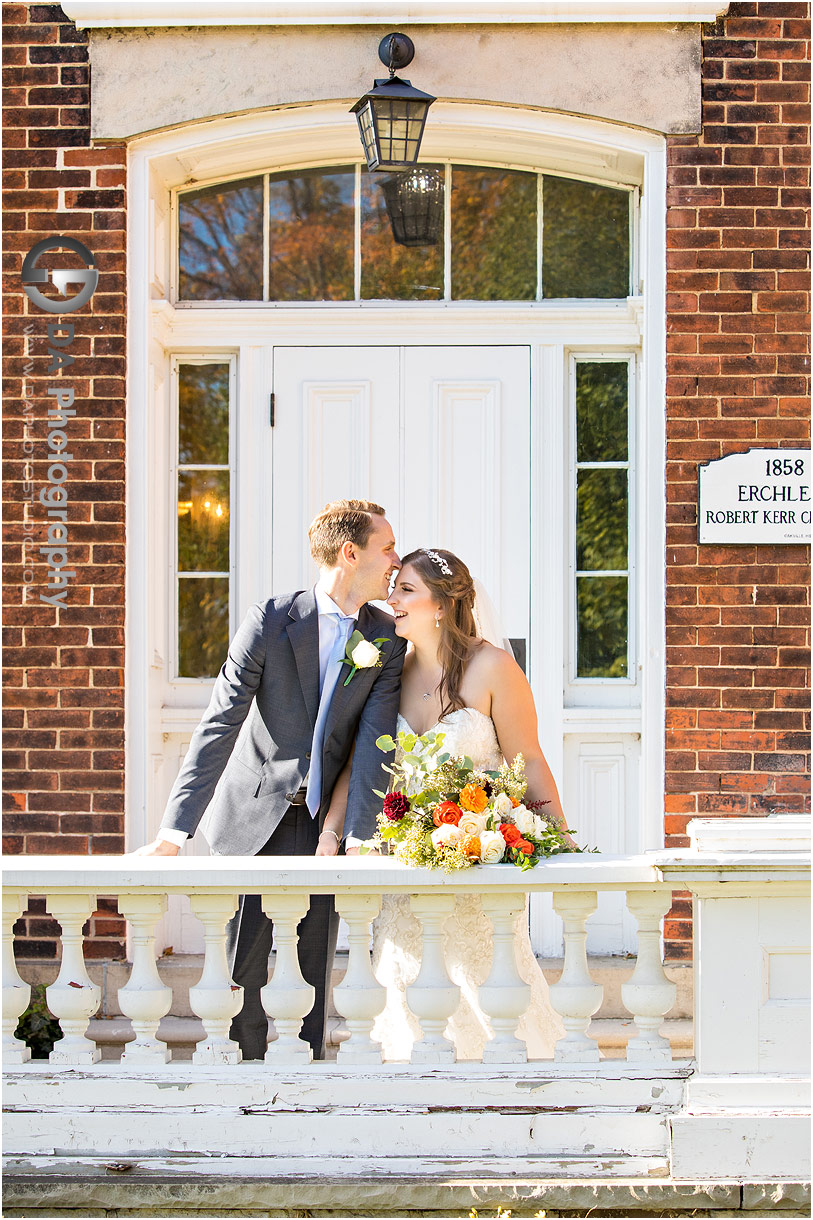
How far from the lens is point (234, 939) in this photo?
14.1 ft

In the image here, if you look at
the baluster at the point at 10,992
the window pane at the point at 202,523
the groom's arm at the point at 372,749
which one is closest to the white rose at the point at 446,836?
the groom's arm at the point at 372,749

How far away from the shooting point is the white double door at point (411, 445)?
551cm

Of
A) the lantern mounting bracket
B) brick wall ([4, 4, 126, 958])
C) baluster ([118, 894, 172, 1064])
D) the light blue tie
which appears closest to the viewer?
baluster ([118, 894, 172, 1064])

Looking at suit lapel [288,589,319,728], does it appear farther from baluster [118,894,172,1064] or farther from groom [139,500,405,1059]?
baluster [118,894,172,1064]

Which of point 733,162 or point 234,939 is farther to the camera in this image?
point 733,162

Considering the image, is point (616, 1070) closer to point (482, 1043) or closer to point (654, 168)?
point (482, 1043)

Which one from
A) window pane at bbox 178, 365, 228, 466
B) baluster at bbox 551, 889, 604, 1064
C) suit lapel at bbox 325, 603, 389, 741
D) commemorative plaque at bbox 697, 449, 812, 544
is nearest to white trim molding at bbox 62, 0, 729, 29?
window pane at bbox 178, 365, 228, 466

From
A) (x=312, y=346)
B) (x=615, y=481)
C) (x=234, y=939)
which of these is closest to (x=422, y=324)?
(x=312, y=346)

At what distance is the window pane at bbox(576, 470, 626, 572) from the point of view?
552 centimetres

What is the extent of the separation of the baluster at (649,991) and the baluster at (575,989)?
0.31ft

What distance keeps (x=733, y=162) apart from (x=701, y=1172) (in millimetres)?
3828

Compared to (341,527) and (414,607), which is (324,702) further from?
(341,527)

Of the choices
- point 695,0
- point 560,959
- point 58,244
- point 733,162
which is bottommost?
point 560,959

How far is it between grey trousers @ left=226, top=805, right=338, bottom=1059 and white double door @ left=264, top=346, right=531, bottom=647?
5.67 ft
